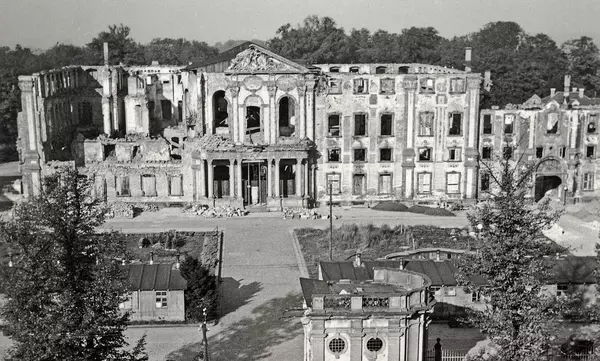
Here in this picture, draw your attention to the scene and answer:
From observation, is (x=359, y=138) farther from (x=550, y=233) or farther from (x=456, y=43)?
(x=456, y=43)

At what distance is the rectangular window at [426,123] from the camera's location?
2704 inches

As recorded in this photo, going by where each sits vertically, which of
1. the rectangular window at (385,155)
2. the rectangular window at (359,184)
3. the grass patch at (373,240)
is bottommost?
the grass patch at (373,240)

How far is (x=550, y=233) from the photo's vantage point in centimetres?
5903

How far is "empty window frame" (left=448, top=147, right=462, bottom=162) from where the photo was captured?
6919cm

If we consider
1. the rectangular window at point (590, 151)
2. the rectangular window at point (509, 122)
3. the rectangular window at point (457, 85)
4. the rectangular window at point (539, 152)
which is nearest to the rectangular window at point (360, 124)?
the rectangular window at point (457, 85)

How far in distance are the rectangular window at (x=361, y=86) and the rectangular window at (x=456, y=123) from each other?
779 cm

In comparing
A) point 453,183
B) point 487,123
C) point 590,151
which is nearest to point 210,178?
point 453,183

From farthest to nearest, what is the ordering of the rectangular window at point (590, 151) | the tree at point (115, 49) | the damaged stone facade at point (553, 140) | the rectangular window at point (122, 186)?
the tree at point (115, 49), the rectangular window at point (590, 151), the damaged stone facade at point (553, 140), the rectangular window at point (122, 186)

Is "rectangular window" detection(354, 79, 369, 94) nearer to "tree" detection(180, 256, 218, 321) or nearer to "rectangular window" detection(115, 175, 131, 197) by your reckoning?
"rectangular window" detection(115, 175, 131, 197)

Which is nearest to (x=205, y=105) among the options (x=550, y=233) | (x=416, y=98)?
(x=416, y=98)

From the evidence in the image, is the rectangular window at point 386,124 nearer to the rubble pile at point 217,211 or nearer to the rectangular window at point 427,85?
the rectangular window at point 427,85

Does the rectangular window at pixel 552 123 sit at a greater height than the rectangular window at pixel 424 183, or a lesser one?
greater

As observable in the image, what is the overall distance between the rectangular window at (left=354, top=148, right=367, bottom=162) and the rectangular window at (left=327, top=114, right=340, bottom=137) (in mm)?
2223

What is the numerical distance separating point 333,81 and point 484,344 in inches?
1325
